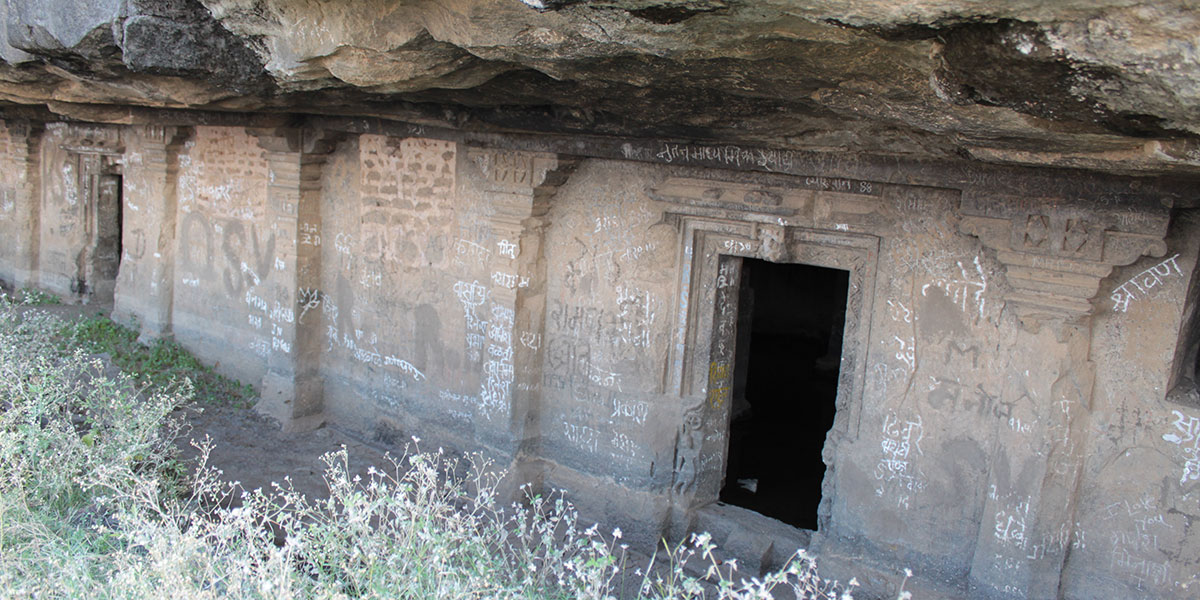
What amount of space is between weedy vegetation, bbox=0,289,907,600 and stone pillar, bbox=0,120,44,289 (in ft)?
18.4

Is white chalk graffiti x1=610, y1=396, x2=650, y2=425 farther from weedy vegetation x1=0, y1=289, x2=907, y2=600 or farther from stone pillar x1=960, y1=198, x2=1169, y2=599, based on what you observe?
stone pillar x1=960, y1=198, x2=1169, y2=599

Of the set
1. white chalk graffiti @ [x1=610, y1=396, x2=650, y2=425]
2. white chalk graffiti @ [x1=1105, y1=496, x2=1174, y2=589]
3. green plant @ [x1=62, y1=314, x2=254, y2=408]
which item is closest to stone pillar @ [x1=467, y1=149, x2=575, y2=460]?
white chalk graffiti @ [x1=610, y1=396, x2=650, y2=425]

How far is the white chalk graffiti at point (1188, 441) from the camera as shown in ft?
13.9

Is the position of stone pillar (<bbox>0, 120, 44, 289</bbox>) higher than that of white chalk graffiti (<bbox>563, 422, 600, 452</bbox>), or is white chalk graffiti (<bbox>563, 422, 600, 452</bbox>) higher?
stone pillar (<bbox>0, 120, 44, 289</bbox>)

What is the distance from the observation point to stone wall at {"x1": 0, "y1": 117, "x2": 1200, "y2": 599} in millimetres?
4387

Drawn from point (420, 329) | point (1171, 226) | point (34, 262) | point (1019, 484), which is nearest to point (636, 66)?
point (1171, 226)

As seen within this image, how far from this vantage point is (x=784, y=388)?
10320mm

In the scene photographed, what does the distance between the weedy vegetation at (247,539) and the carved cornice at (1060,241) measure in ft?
5.76

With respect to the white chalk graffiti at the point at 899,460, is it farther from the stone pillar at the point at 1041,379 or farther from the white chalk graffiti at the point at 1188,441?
the white chalk graffiti at the point at 1188,441

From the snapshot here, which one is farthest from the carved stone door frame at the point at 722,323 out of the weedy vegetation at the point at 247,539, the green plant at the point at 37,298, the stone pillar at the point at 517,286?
the green plant at the point at 37,298

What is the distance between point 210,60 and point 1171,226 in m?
4.74

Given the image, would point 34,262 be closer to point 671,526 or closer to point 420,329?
point 420,329

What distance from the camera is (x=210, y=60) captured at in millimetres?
4441

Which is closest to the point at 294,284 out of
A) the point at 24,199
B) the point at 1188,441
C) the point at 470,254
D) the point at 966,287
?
the point at 470,254
